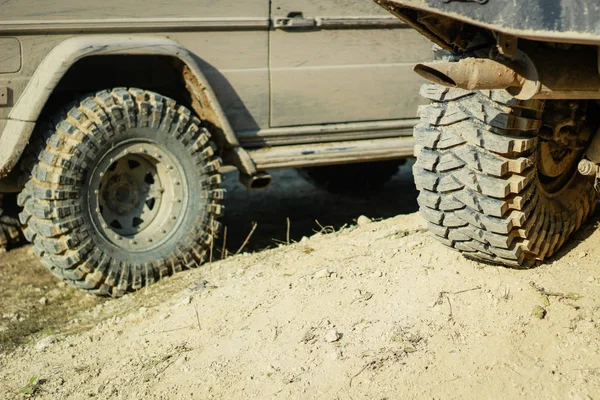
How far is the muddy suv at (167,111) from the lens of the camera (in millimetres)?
4258

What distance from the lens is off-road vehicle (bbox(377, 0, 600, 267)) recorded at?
2621 millimetres

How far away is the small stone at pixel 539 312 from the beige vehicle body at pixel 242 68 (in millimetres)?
2022

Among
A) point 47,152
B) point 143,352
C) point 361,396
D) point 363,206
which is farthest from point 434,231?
point 363,206

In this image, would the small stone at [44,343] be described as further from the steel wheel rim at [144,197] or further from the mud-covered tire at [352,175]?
the mud-covered tire at [352,175]

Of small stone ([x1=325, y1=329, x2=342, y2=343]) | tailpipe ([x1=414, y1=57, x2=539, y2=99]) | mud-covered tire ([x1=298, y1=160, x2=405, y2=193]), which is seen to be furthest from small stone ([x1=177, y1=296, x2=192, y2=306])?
mud-covered tire ([x1=298, y1=160, x2=405, y2=193])

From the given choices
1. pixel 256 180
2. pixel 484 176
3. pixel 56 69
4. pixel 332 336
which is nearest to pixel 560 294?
pixel 484 176

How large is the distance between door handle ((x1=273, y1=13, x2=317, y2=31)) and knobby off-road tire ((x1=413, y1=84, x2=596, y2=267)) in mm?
1559

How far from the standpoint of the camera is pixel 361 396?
298cm

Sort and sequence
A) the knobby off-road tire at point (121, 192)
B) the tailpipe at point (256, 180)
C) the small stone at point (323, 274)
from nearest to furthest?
the small stone at point (323, 274) < the knobby off-road tire at point (121, 192) < the tailpipe at point (256, 180)

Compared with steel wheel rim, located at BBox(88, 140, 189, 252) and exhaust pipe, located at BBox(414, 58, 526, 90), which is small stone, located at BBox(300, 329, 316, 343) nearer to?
exhaust pipe, located at BBox(414, 58, 526, 90)

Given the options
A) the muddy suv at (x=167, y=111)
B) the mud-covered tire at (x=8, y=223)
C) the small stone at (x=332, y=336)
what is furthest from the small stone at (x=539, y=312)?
the mud-covered tire at (x=8, y=223)

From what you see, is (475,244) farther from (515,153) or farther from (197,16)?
(197,16)

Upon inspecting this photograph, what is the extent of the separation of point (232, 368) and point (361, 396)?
579 millimetres

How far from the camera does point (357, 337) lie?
10.9 ft
